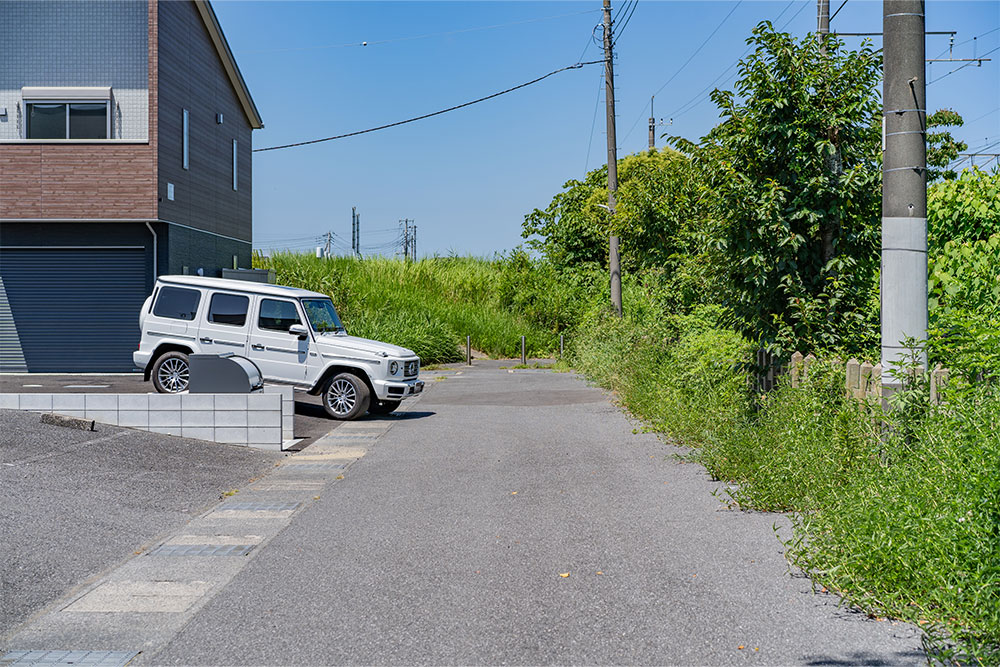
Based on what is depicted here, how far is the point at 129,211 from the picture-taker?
69.1ft

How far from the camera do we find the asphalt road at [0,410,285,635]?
19.6 feet

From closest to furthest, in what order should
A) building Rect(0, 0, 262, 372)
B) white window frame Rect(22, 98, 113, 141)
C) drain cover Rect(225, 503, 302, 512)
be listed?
drain cover Rect(225, 503, 302, 512) < building Rect(0, 0, 262, 372) < white window frame Rect(22, 98, 113, 141)

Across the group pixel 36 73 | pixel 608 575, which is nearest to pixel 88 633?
pixel 608 575

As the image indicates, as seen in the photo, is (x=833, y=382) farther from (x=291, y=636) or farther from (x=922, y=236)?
(x=291, y=636)

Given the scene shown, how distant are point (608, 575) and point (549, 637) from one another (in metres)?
1.19

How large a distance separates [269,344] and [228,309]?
95cm

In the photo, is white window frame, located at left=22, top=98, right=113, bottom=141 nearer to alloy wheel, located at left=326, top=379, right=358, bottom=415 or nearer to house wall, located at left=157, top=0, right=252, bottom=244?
house wall, located at left=157, top=0, right=252, bottom=244

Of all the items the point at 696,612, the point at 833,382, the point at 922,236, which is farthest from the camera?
the point at 833,382

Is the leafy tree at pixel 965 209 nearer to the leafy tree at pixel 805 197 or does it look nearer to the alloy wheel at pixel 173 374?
the leafy tree at pixel 805 197

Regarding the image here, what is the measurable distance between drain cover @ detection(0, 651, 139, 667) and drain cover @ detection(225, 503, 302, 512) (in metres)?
3.48

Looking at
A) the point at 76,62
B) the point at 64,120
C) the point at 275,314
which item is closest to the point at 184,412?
the point at 275,314

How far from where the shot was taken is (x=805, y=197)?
9.84m

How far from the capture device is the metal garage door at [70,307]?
22141mm

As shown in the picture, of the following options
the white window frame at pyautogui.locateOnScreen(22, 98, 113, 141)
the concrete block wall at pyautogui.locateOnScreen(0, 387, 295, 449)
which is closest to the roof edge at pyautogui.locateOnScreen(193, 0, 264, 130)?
the white window frame at pyautogui.locateOnScreen(22, 98, 113, 141)
